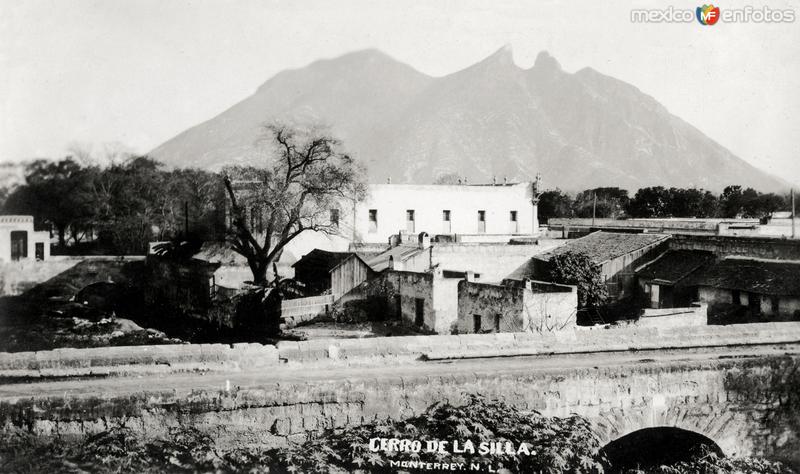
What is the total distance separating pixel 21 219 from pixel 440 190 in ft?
84.6

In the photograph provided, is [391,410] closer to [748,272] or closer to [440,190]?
[748,272]

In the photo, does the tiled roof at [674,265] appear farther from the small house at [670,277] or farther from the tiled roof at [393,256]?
the tiled roof at [393,256]

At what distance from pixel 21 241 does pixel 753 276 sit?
40.4m

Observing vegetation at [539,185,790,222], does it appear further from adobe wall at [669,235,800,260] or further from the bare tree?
the bare tree

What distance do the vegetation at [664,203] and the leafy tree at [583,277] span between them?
1040 inches

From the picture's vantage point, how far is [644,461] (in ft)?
40.7

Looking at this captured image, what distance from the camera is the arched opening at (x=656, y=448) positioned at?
11.5 m

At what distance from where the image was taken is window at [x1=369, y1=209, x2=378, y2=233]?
36.8 metres

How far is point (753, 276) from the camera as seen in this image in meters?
22.2

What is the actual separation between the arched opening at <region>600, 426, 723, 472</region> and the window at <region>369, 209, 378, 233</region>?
25591 mm

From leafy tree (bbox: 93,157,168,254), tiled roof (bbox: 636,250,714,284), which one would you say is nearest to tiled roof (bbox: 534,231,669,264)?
tiled roof (bbox: 636,250,714,284)

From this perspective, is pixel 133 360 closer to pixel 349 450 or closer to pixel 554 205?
pixel 349 450

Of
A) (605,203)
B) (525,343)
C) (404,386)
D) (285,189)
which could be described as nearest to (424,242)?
(285,189)

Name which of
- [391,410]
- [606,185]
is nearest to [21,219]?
[391,410]
